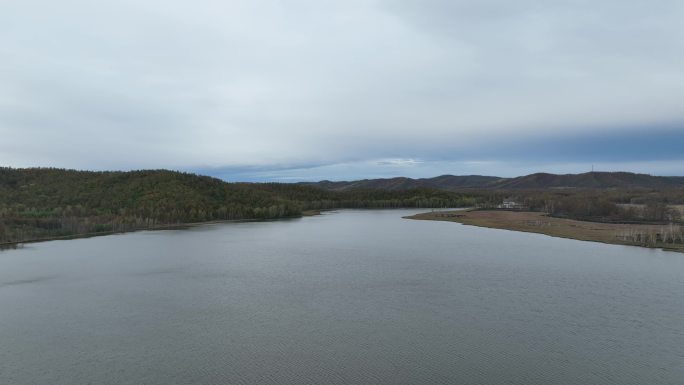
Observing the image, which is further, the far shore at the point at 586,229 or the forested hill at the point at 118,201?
the forested hill at the point at 118,201

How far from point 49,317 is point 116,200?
60493 millimetres

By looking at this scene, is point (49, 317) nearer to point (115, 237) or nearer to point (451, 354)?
point (451, 354)

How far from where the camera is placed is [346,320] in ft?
52.0

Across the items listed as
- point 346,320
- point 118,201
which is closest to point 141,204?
point 118,201

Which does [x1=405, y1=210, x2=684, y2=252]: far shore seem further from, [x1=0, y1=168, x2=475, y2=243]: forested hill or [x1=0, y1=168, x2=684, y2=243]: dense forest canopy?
[x1=0, y1=168, x2=475, y2=243]: forested hill

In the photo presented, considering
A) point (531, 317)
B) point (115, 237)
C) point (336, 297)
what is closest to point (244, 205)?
point (115, 237)

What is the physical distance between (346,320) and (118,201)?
65.6 meters

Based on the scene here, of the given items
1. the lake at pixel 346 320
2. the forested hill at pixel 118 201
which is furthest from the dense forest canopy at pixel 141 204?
the lake at pixel 346 320

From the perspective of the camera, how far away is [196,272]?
26.0 meters

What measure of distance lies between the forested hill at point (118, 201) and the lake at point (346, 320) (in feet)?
85.6

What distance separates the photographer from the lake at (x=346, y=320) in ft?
38.2

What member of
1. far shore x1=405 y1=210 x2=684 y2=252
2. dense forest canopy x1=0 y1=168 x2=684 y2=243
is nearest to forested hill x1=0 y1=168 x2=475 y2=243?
dense forest canopy x1=0 y1=168 x2=684 y2=243

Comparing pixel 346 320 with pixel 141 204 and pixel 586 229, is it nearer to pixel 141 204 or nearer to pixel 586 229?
pixel 586 229

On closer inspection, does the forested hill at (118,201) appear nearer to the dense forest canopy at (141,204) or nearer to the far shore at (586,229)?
the dense forest canopy at (141,204)
